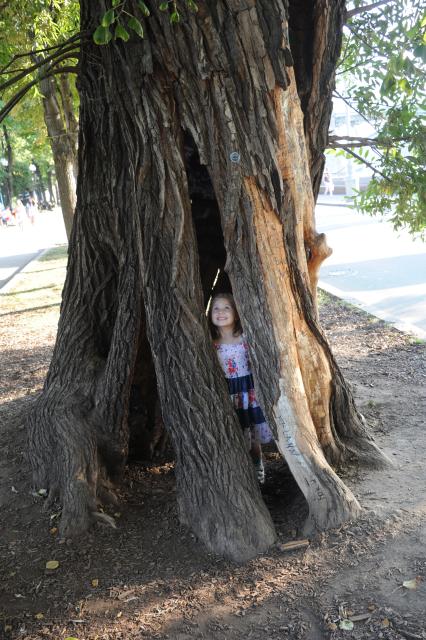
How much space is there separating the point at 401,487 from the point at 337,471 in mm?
449

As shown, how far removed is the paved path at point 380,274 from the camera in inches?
393

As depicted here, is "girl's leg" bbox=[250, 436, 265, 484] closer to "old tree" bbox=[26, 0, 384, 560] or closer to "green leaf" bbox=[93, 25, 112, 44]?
"old tree" bbox=[26, 0, 384, 560]

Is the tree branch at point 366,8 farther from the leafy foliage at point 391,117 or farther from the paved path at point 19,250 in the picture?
the paved path at point 19,250

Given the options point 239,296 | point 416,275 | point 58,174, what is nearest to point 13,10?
point 239,296

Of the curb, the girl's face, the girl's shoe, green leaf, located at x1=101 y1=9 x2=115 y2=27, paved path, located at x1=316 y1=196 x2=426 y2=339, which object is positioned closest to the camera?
green leaf, located at x1=101 y1=9 x2=115 y2=27

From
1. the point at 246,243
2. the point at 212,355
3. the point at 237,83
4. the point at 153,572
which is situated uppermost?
the point at 237,83

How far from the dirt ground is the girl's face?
1.23 m

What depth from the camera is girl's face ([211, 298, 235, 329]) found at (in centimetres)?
437

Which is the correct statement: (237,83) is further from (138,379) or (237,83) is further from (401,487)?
(401,487)

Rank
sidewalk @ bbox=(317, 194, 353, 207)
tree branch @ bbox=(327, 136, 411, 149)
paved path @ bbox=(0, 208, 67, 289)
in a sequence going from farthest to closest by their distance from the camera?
sidewalk @ bbox=(317, 194, 353, 207) → paved path @ bbox=(0, 208, 67, 289) → tree branch @ bbox=(327, 136, 411, 149)

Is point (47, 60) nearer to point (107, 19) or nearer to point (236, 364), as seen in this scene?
point (107, 19)

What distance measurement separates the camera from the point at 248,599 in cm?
331

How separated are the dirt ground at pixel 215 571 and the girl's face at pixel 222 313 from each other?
1.23 metres

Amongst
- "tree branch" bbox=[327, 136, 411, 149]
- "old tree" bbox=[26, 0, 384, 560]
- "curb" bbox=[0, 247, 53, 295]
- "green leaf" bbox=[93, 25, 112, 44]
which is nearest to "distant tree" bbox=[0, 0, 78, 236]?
"old tree" bbox=[26, 0, 384, 560]
